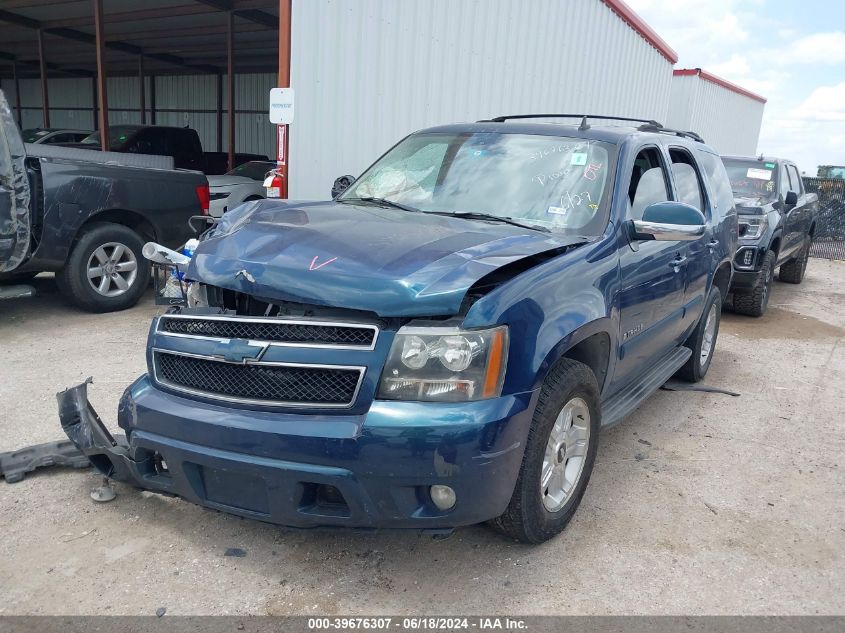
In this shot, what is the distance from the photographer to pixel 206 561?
2820 mm

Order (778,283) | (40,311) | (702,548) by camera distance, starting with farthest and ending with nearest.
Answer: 1. (778,283)
2. (40,311)
3. (702,548)

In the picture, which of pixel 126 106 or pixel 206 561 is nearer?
pixel 206 561

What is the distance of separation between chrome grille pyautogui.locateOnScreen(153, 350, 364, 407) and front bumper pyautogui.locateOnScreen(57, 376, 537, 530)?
2.1 inches

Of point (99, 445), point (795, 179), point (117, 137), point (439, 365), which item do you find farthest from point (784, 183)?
point (117, 137)

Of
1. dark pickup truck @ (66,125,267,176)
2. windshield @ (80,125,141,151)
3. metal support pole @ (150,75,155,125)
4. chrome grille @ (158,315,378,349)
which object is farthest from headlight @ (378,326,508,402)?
metal support pole @ (150,75,155,125)

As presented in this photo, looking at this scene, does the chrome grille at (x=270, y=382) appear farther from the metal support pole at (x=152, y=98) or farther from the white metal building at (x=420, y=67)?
the metal support pole at (x=152, y=98)

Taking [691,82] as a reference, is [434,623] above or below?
below

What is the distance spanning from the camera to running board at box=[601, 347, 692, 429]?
354cm

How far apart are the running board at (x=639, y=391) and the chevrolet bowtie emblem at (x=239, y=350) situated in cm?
172

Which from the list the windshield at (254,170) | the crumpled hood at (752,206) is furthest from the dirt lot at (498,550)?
the windshield at (254,170)

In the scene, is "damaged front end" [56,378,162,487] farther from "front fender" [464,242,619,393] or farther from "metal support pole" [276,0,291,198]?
"metal support pole" [276,0,291,198]

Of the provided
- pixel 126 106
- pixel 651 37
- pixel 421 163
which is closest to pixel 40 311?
pixel 421 163

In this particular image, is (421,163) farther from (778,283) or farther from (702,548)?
(778,283)

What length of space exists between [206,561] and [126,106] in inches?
1097
